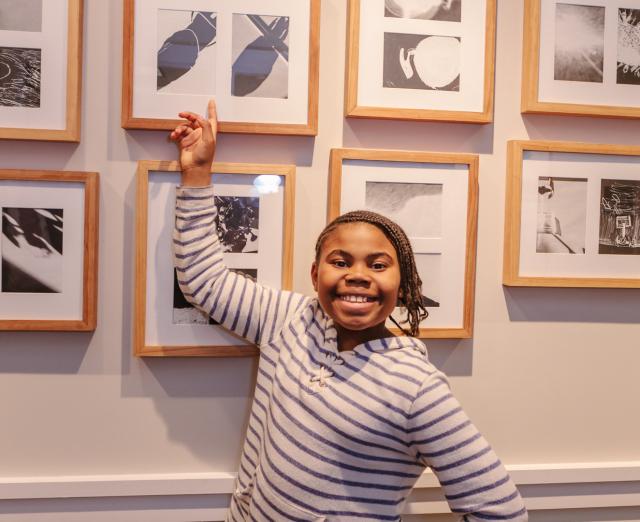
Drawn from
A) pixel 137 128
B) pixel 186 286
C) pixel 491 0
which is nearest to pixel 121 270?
pixel 186 286

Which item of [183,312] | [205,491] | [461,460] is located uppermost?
[183,312]

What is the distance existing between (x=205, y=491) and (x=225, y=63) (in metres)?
0.81

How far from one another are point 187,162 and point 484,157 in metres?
0.59

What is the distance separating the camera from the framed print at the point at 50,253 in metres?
1.08

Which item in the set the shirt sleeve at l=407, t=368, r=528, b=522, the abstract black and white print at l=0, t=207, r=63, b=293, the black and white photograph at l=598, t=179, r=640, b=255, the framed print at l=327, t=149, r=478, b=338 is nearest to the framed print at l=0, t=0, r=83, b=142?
the abstract black and white print at l=0, t=207, r=63, b=293

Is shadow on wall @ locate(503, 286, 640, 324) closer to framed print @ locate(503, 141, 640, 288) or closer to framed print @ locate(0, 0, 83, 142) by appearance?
framed print @ locate(503, 141, 640, 288)

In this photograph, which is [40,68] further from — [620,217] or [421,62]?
[620,217]

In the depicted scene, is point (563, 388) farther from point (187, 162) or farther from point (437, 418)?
point (187, 162)

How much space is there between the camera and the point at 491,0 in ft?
3.83

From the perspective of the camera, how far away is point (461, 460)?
2.93 ft

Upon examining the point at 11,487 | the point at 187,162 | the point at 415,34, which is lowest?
the point at 11,487

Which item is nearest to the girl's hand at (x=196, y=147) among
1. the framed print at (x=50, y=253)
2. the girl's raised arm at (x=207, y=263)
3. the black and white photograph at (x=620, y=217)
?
the girl's raised arm at (x=207, y=263)

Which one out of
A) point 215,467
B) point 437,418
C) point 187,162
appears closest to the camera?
point 437,418

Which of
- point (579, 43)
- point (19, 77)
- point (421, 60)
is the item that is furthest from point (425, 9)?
point (19, 77)
